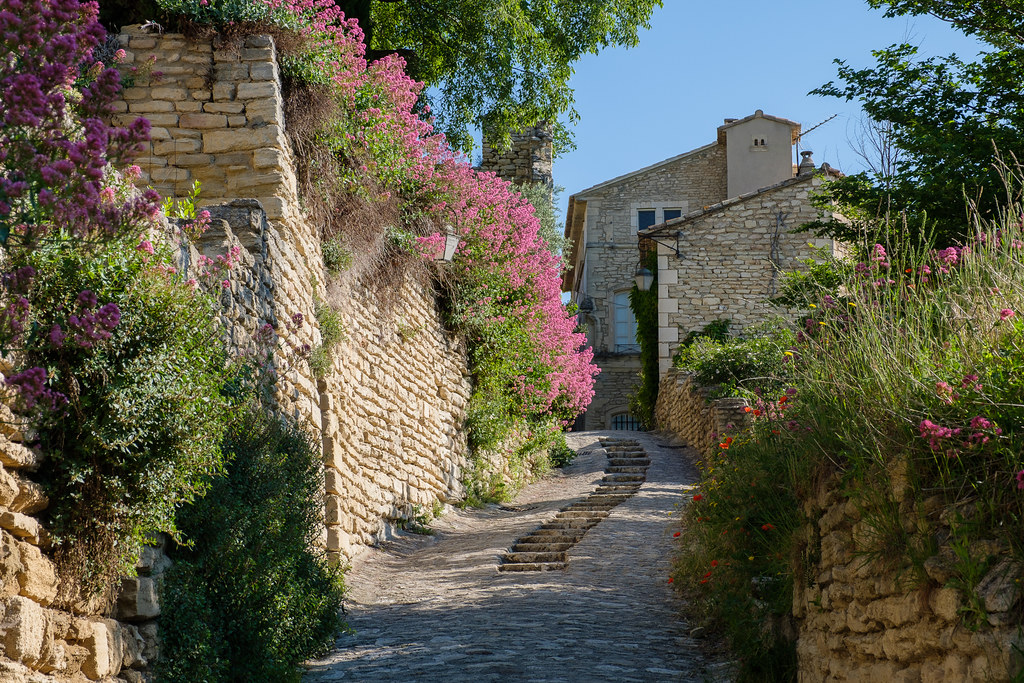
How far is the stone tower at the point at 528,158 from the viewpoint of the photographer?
22.3 metres

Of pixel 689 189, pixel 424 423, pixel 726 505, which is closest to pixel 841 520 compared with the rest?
pixel 726 505

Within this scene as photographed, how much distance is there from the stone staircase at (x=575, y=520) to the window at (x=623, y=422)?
12.9 metres

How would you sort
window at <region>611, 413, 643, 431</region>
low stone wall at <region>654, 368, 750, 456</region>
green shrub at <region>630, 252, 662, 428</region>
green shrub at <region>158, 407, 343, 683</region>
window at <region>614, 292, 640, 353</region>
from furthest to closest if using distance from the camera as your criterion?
1. window at <region>611, 413, 643, 431</region>
2. window at <region>614, 292, 640, 353</region>
3. green shrub at <region>630, 252, 662, 428</region>
4. low stone wall at <region>654, 368, 750, 456</region>
5. green shrub at <region>158, 407, 343, 683</region>

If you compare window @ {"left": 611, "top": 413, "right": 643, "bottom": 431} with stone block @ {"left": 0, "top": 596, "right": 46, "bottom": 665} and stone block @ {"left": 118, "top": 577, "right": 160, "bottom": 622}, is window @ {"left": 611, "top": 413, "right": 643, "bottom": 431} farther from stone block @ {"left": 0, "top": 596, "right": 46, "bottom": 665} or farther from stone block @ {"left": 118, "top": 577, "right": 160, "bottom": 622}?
stone block @ {"left": 0, "top": 596, "right": 46, "bottom": 665}

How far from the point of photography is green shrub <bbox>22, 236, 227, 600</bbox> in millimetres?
3285

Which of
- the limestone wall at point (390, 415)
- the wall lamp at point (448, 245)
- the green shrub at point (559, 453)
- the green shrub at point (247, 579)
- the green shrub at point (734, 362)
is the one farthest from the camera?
the green shrub at point (559, 453)

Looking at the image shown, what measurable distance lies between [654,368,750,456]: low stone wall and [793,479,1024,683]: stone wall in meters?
5.24

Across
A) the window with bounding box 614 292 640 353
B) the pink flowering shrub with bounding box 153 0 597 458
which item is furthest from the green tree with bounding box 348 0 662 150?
the window with bounding box 614 292 640 353

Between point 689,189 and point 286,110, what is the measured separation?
20.0 m

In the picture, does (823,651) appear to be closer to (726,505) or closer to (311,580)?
(726,505)

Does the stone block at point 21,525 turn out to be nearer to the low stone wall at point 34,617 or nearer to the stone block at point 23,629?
the low stone wall at point 34,617

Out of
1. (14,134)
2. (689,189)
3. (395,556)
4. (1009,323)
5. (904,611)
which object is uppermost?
(689,189)

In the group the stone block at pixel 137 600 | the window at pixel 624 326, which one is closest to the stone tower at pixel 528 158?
the window at pixel 624 326

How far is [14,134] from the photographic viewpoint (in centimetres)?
320
